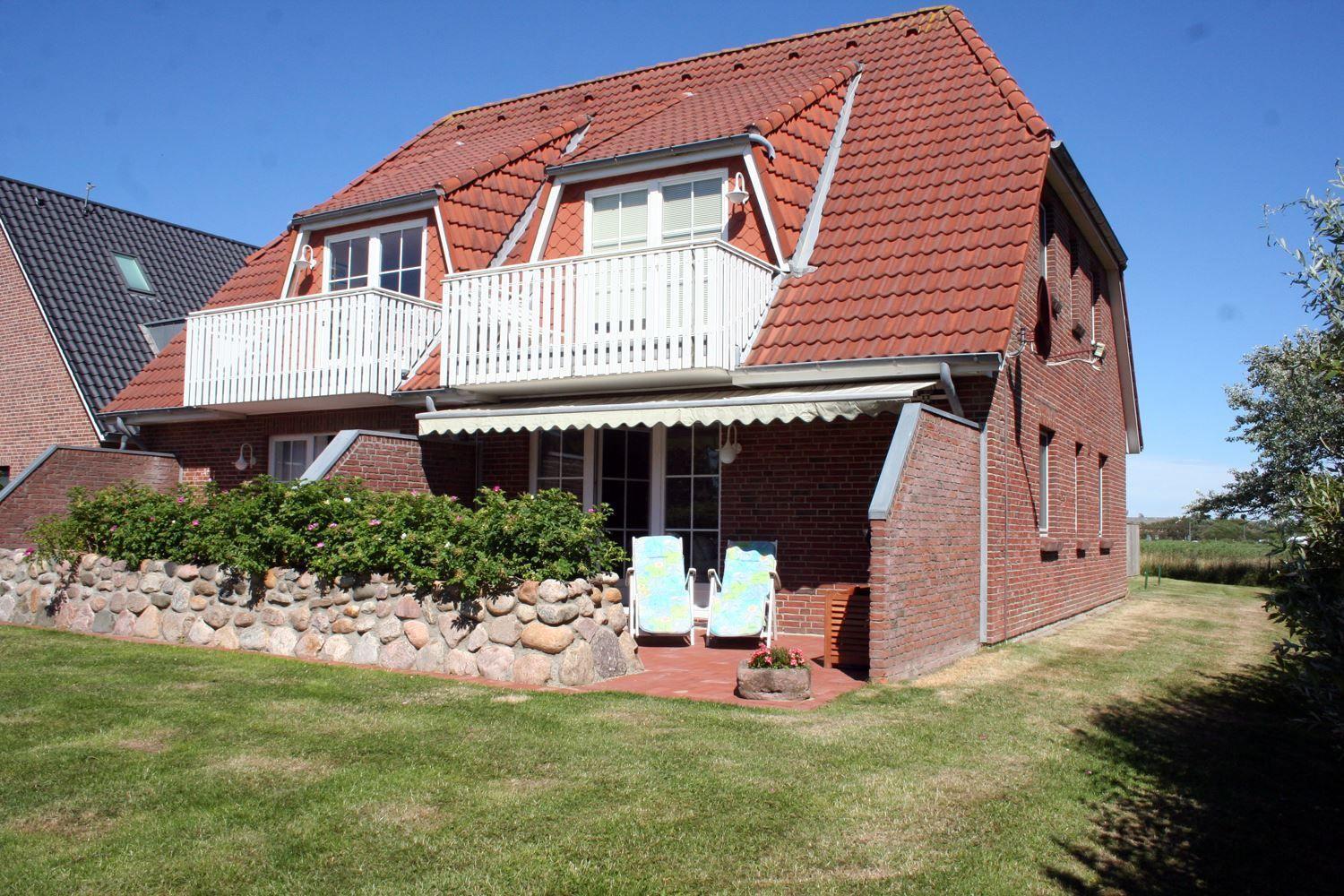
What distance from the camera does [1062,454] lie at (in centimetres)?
1548

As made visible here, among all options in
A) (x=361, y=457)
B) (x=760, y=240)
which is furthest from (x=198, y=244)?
(x=760, y=240)

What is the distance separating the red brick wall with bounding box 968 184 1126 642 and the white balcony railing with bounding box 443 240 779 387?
302 cm

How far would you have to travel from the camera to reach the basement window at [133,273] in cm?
2447

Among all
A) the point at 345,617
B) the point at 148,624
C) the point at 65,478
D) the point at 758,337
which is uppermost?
the point at 758,337

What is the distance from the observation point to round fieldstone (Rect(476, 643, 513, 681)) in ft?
31.1

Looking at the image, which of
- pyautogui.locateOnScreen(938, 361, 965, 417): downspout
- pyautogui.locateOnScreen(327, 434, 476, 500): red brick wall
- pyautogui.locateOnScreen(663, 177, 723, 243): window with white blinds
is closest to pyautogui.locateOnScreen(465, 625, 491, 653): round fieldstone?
pyautogui.locateOnScreen(327, 434, 476, 500): red brick wall

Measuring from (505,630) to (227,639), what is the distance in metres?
3.63

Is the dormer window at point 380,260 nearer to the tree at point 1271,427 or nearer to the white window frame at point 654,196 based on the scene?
the white window frame at point 654,196

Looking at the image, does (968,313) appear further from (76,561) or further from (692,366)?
(76,561)

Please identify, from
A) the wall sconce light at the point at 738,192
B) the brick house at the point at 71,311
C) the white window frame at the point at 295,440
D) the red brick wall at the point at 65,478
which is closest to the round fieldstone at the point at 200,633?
the red brick wall at the point at 65,478

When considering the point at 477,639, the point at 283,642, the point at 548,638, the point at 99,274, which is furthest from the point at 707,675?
the point at 99,274

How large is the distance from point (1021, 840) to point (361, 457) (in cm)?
970

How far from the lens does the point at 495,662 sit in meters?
9.55

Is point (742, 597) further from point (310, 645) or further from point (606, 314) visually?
point (310, 645)
